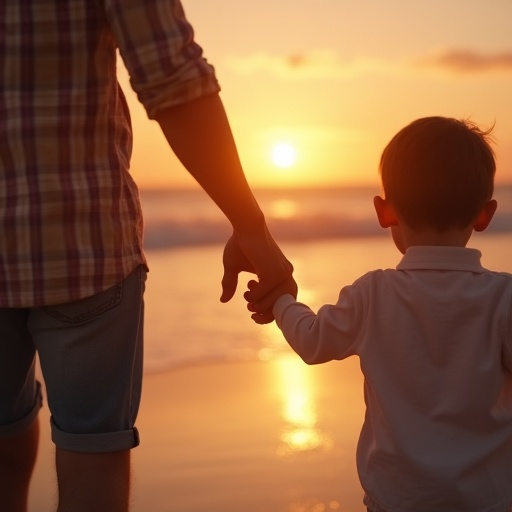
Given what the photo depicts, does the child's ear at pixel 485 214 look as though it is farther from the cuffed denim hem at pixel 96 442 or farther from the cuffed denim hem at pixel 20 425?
the cuffed denim hem at pixel 20 425

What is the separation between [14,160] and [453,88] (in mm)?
15047

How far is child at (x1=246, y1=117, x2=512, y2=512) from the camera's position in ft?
5.75

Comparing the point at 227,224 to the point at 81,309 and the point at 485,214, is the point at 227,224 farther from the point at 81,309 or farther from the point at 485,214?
the point at 81,309

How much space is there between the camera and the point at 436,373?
1771 mm

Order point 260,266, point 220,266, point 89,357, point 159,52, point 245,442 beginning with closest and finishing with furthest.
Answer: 1. point 159,52
2. point 89,357
3. point 260,266
4. point 245,442
5. point 220,266

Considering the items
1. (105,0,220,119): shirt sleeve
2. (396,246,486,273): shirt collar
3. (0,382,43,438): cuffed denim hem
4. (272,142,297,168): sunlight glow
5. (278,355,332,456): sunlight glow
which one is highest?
(105,0,220,119): shirt sleeve

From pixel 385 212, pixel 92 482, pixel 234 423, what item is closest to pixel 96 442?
pixel 92 482

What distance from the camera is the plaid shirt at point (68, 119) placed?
1.64m

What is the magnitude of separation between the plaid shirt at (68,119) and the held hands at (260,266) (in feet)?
1.15

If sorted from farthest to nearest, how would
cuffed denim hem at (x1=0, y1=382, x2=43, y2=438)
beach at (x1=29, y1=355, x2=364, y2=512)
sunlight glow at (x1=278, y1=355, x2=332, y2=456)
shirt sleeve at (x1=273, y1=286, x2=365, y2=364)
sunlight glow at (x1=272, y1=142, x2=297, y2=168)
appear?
sunlight glow at (x1=272, y1=142, x2=297, y2=168), sunlight glow at (x1=278, y1=355, x2=332, y2=456), beach at (x1=29, y1=355, x2=364, y2=512), cuffed denim hem at (x1=0, y1=382, x2=43, y2=438), shirt sleeve at (x1=273, y1=286, x2=365, y2=364)

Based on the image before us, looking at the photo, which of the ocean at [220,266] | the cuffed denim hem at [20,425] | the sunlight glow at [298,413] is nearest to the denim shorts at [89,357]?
the cuffed denim hem at [20,425]

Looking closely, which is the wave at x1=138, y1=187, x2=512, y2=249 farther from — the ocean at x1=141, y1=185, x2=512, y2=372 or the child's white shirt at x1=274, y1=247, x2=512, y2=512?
the child's white shirt at x1=274, y1=247, x2=512, y2=512

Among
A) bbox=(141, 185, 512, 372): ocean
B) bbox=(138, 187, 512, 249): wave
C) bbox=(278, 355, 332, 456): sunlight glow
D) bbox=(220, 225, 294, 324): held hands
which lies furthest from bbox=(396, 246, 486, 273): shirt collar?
bbox=(138, 187, 512, 249): wave

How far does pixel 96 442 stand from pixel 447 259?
809mm
